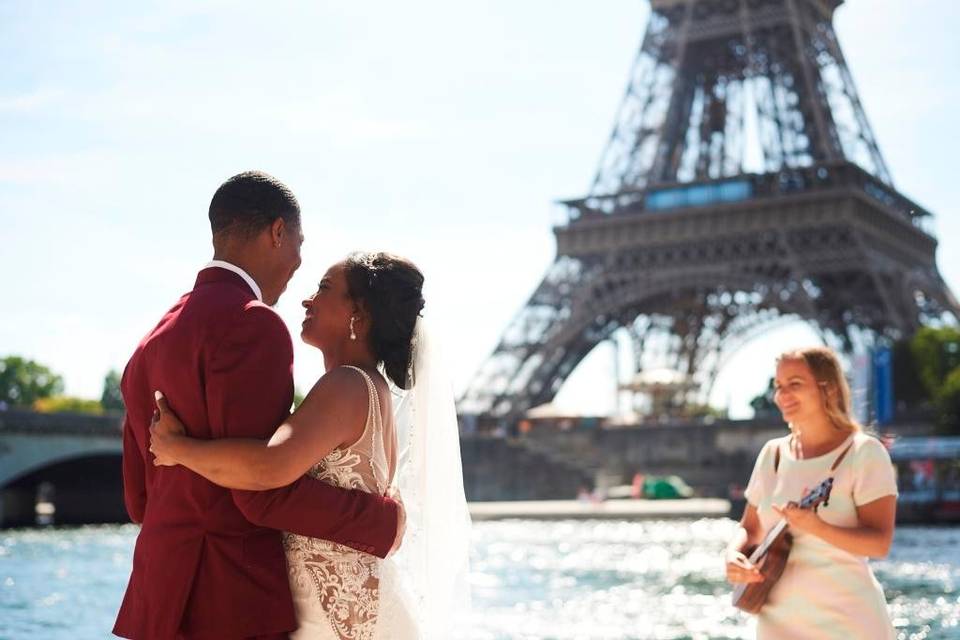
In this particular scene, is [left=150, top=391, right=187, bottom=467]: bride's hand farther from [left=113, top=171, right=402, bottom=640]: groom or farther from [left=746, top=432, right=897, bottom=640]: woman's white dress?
[left=746, top=432, right=897, bottom=640]: woman's white dress

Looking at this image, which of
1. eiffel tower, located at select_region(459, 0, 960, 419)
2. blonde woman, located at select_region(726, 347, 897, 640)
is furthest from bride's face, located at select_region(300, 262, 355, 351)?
eiffel tower, located at select_region(459, 0, 960, 419)

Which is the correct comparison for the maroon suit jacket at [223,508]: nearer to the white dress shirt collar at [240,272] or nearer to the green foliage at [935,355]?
the white dress shirt collar at [240,272]

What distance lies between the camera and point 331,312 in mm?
3654

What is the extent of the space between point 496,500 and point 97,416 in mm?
15674

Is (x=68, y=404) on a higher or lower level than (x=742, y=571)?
higher

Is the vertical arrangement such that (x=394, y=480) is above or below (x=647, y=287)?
below

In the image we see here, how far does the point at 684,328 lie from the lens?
55531mm

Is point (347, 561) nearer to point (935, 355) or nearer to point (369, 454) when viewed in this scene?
point (369, 454)

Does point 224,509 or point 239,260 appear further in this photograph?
point 239,260

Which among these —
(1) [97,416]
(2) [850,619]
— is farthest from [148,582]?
(1) [97,416]

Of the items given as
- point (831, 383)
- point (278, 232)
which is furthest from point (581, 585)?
point (278, 232)

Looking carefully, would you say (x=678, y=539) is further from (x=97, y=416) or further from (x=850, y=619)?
(x=850, y=619)

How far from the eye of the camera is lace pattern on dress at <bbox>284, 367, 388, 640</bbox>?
11.2ft

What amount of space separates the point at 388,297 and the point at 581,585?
1706cm
